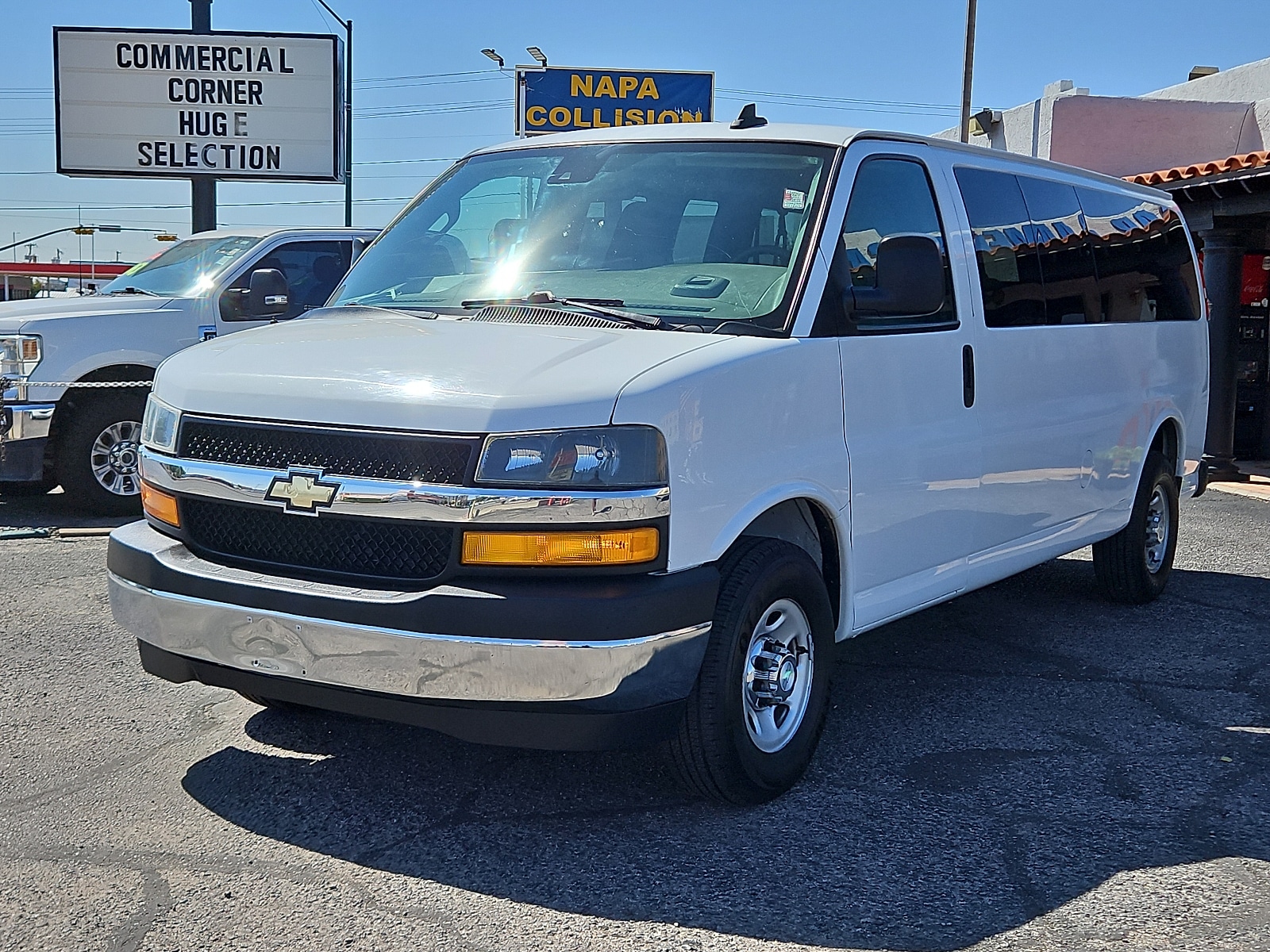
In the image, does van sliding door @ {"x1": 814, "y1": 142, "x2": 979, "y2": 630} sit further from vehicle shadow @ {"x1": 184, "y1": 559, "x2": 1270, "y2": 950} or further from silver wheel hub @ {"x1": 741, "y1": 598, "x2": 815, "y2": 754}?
vehicle shadow @ {"x1": 184, "y1": 559, "x2": 1270, "y2": 950}

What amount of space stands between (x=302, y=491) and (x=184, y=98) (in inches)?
659

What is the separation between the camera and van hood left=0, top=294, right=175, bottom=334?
28.9 ft

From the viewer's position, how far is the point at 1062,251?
593cm

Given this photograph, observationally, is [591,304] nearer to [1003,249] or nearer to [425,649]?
[425,649]

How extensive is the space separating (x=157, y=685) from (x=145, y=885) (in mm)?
1897

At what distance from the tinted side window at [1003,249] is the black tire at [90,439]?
583cm

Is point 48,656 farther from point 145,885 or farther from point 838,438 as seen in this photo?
point 838,438

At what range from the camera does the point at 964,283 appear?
5.06 meters

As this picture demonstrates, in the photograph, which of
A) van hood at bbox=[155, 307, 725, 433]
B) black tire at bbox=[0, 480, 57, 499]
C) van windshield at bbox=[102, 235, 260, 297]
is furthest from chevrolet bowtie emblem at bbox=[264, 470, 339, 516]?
black tire at bbox=[0, 480, 57, 499]

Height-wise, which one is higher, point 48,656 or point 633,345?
point 633,345

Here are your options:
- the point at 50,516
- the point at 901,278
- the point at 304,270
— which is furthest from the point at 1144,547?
the point at 50,516

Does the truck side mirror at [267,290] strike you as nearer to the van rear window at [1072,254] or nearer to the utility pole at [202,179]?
the van rear window at [1072,254]

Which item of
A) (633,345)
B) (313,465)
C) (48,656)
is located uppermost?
(633,345)

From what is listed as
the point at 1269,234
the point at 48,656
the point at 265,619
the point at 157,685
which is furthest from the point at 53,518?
the point at 1269,234
